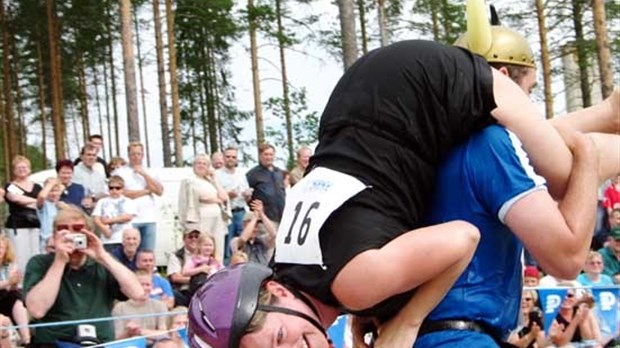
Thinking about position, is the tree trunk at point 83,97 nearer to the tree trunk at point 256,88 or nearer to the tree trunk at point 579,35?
the tree trunk at point 256,88

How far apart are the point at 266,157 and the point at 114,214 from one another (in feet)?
7.89

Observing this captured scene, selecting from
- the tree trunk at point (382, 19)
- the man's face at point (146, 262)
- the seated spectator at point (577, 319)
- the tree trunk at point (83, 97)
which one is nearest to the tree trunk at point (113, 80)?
the tree trunk at point (83, 97)

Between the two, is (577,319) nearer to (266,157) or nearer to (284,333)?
(266,157)

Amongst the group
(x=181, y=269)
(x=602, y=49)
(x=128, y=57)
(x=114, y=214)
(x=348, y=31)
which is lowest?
(x=181, y=269)

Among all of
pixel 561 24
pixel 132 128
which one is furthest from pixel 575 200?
pixel 561 24

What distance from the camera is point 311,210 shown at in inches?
91.7

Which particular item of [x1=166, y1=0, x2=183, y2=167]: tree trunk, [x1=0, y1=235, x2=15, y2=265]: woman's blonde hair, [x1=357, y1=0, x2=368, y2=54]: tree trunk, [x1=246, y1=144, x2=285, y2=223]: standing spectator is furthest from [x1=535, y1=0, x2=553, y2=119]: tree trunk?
[x1=0, y1=235, x2=15, y2=265]: woman's blonde hair

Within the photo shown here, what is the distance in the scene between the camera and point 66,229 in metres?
5.79

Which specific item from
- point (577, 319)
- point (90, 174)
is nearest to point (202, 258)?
point (90, 174)

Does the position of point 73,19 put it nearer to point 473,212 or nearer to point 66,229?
point 66,229

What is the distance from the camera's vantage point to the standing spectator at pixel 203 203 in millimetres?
9883

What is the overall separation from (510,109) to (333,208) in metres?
0.50

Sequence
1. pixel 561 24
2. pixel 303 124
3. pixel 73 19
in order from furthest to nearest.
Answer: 1. pixel 303 124
2. pixel 73 19
3. pixel 561 24

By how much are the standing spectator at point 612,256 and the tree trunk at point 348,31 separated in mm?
5758
